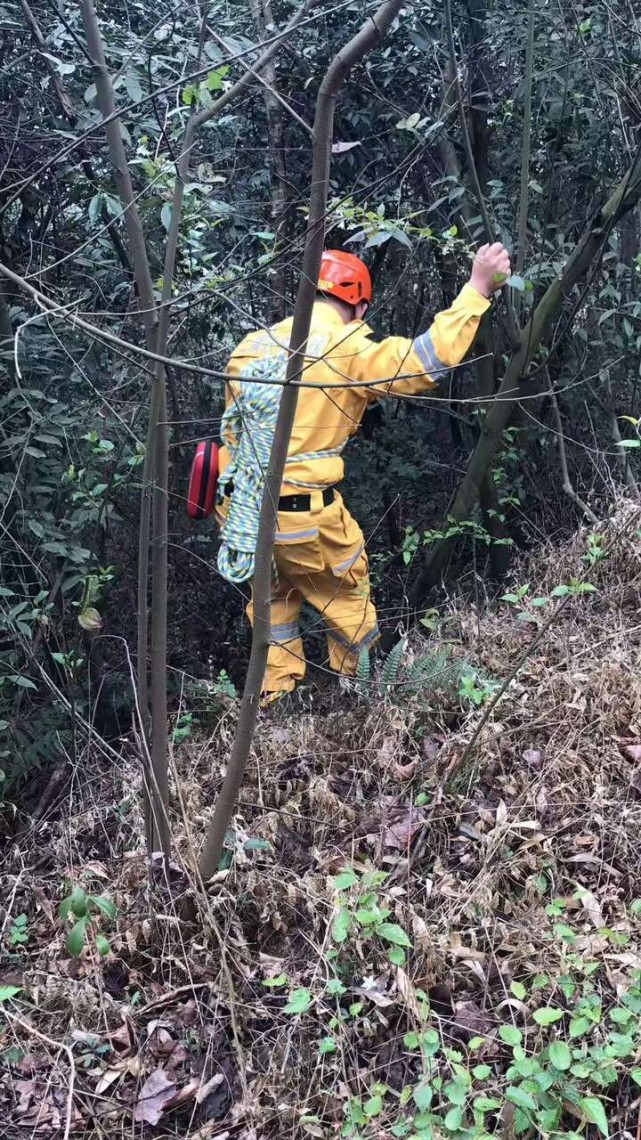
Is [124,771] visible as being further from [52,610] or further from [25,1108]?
[25,1108]

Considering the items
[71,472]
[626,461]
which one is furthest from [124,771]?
[626,461]

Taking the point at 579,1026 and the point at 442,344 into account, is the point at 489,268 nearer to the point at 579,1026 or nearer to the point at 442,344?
the point at 442,344

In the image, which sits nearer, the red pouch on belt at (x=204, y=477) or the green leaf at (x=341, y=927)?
the green leaf at (x=341, y=927)

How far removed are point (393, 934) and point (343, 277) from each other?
9.05 feet

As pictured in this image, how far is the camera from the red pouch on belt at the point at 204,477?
13.4 feet

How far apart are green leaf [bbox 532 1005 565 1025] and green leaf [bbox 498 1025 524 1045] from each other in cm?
6

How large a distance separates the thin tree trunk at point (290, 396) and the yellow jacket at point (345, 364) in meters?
1.06

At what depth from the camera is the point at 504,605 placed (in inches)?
168

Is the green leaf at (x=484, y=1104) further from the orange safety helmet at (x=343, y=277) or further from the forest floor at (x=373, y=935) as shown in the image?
the orange safety helmet at (x=343, y=277)

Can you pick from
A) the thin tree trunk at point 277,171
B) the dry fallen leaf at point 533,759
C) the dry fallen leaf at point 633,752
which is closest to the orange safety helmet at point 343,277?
the thin tree trunk at point 277,171

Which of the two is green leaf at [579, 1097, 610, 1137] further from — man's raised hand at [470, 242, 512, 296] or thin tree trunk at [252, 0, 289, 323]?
thin tree trunk at [252, 0, 289, 323]

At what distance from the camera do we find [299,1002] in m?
2.32

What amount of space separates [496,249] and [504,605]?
5.31ft

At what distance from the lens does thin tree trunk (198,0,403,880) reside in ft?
6.14
